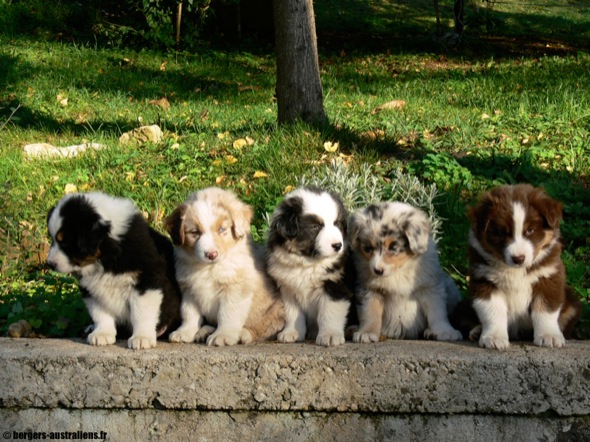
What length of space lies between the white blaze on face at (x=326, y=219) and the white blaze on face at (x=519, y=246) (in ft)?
3.58

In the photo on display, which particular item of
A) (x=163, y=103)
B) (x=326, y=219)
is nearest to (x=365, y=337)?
(x=326, y=219)

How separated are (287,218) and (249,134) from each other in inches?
161

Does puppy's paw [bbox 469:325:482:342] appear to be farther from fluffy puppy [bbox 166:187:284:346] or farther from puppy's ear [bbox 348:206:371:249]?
fluffy puppy [bbox 166:187:284:346]

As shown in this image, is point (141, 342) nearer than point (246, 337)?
Yes

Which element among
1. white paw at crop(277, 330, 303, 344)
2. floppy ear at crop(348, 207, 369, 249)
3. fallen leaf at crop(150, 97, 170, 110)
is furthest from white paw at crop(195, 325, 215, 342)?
fallen leaf at crop(150, 97, 170, 110)

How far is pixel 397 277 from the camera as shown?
4.79 meters

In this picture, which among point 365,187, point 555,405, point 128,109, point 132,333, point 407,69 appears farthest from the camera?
point 407,69

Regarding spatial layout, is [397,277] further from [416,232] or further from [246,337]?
[246,337]

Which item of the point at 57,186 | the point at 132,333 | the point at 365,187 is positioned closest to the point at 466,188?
the point at 365,187

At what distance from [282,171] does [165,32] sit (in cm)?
1177

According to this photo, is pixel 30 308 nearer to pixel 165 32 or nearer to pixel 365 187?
pixel 365 187

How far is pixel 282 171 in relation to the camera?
7402 mm

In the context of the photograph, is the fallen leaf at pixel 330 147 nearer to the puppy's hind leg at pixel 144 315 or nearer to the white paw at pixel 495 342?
the puppy's hind leg at pixel 144 315

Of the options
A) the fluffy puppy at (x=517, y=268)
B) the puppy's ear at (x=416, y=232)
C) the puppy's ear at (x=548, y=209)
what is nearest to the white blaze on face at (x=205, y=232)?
the puppy's ear at (x=416, y=232)
